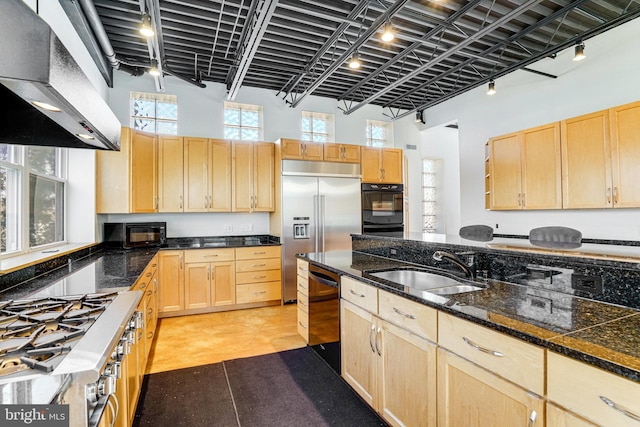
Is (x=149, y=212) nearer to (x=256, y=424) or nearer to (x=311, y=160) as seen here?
(x=311, y=160)

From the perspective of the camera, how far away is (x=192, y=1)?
3148 mm

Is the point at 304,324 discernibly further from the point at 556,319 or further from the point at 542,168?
the point at 542,168

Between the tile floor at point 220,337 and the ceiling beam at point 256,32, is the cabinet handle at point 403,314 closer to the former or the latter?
the tile floor at point 220,337

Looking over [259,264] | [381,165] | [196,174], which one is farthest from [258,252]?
[381,165]

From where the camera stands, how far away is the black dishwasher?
241 centimetres

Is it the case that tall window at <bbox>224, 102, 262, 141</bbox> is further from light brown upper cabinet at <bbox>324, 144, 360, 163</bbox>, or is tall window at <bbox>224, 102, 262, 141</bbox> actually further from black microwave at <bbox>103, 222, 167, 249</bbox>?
black microwave at <bbox>103, 222, 167, 249</bbox>

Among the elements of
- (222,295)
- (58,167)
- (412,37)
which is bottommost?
(222,295)

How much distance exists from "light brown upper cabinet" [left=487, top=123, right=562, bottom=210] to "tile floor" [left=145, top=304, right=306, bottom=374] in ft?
11.7

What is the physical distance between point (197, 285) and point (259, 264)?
2.78ft

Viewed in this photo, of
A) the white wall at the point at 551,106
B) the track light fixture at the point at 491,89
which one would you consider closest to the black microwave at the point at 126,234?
the track light fixture at the point at 491,89

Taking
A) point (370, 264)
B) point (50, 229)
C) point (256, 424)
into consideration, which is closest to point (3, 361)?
point (256, 424)

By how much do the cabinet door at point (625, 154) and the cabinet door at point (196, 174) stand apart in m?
4.98

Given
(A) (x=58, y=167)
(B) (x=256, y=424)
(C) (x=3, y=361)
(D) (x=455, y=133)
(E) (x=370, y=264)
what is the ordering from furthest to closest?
(D) (x=455, y=133) < (A) (x=58, y=167) < (E) (x=370, y=264) < (B) (x=256, y=424) < (C) (x=3, y=361)

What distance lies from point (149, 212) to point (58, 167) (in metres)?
1.11
